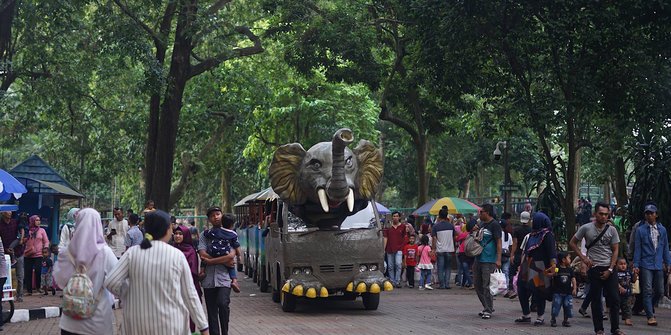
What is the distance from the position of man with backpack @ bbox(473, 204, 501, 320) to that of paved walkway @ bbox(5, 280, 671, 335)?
0.39 metres

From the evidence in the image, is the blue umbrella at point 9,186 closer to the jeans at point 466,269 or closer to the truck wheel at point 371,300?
the truck wheel at point 371,300

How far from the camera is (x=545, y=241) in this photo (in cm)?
1314

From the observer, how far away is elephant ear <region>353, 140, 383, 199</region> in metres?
16.3

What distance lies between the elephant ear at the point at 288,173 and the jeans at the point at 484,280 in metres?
3.34

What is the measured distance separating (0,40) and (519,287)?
13.4 m

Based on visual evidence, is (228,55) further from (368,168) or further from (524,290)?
(524,290)

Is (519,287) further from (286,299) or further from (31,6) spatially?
(31,6)

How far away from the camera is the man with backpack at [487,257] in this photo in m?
14.2

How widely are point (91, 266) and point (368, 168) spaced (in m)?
9.77

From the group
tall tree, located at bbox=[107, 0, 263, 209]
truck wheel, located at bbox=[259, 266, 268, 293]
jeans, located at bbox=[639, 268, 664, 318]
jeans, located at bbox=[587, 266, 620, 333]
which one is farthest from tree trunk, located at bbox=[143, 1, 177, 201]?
jeans, located at bbox=[587, 266, 620, 333]

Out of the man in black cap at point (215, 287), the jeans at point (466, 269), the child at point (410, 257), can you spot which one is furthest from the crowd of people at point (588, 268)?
the child at point (410, 257)

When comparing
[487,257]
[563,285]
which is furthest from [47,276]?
[563,285]

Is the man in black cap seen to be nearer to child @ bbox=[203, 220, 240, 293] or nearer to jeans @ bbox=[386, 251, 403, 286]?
child @ bbox=[203, 220, 240, 293]

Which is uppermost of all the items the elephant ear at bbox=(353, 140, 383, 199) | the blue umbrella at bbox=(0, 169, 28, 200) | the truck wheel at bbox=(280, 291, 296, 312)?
the elephant ear at bbox=(353, 140, 383, 199)
